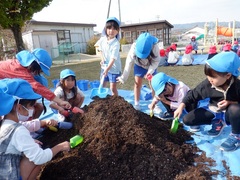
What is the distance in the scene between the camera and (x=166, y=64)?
870 centimetres

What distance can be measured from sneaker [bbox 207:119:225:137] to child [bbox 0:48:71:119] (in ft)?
5.30

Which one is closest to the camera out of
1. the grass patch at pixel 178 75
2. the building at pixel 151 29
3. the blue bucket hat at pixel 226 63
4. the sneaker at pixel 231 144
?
the blue bucket hat at pixel 226 63

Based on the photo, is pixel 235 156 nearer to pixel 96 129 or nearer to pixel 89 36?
pixel 96 129

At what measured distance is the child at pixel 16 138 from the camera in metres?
1.41

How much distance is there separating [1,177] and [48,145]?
77cm

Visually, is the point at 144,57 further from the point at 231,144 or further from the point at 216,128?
the point at 231,144

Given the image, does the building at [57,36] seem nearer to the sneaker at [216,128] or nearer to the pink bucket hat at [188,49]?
the pink bucket hat at [188,49]

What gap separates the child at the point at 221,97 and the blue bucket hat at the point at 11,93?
153cm

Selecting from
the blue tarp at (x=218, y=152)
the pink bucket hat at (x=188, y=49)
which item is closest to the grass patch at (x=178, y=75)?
the pink bucket hat at (x=188, y=49)

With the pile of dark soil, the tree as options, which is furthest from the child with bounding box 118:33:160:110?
the tree

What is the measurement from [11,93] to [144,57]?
6.14ft

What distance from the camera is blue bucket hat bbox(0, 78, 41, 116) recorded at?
1360mm

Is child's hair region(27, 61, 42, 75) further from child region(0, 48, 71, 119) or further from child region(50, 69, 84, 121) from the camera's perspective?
child region(50, 69, 84, 121)

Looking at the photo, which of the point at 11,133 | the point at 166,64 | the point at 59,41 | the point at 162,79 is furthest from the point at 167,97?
the point at 59,41
